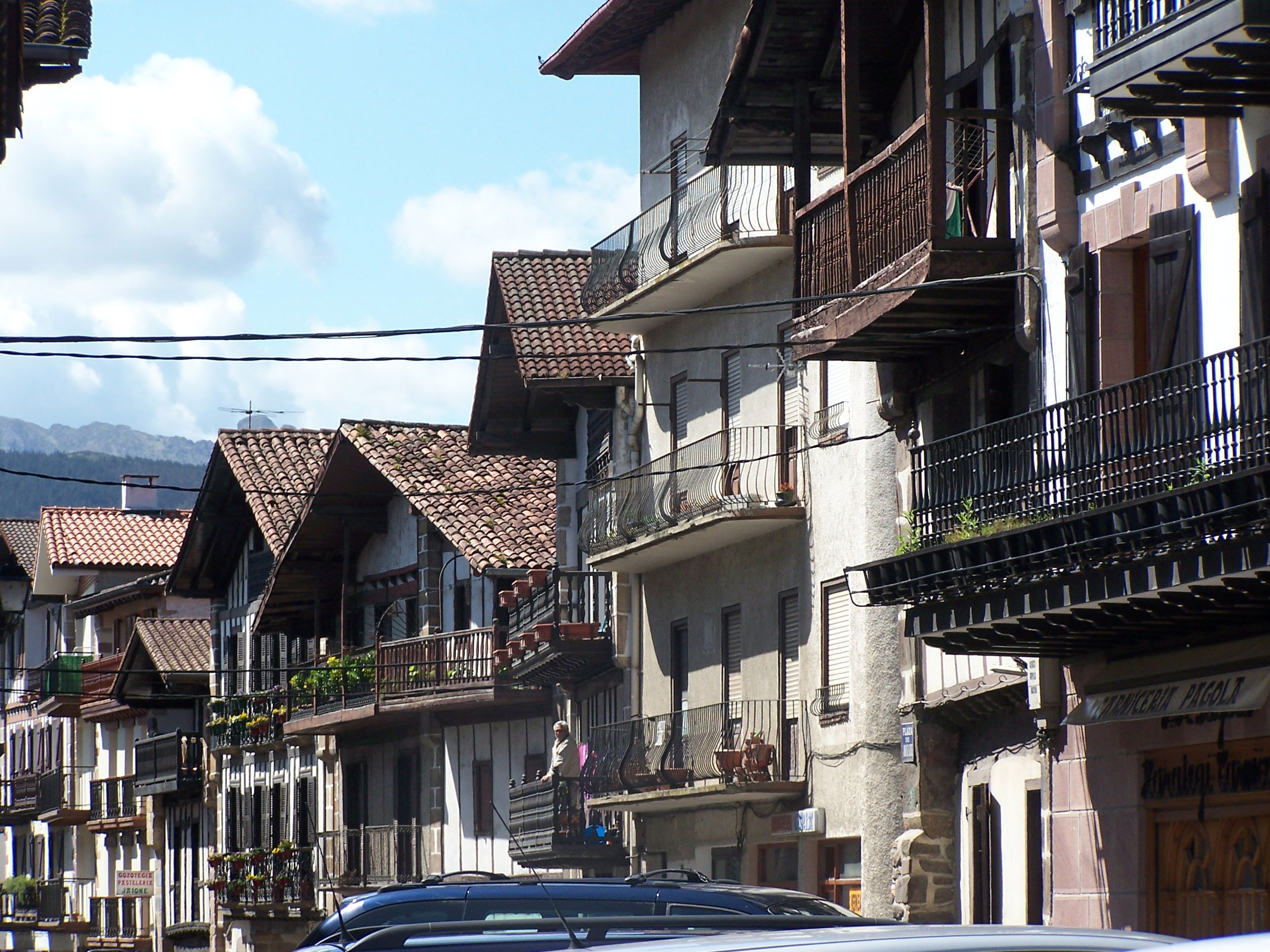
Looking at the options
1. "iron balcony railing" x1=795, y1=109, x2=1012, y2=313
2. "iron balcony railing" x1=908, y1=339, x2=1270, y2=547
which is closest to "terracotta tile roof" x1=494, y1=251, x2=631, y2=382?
"iron balcony railing" x1=795, y1=109, x2=1012, y2=313

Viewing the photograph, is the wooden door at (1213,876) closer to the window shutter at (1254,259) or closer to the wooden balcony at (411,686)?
the window shutter at (1254,259)

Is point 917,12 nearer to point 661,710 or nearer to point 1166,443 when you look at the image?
point 1166,443

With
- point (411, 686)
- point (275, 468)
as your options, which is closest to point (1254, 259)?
point (411, 686)

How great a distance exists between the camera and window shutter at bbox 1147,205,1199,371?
1527cm

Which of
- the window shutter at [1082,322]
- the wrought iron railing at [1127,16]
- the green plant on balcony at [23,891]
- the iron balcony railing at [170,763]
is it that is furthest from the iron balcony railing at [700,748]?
the green plant on balcony at [23,891]

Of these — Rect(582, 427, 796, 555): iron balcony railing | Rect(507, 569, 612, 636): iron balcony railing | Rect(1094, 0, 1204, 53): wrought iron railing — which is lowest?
Rect(507, 569, 612, 636): iron balcony railing

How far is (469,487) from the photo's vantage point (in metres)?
38.6

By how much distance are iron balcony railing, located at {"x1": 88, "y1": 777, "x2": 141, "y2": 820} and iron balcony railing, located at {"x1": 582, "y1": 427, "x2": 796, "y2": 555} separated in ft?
104

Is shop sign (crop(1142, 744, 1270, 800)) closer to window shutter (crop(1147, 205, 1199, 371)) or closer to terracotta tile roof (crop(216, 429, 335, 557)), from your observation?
window shutter (crop(1147, 205, 1199, 371))

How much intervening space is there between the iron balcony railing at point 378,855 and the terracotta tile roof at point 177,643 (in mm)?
13353

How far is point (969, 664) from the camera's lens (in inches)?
777

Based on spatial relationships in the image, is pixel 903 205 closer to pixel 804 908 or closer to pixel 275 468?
pixel 804 908

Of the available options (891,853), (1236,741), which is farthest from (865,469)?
(1236,741)

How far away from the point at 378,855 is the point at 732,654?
560 inches
